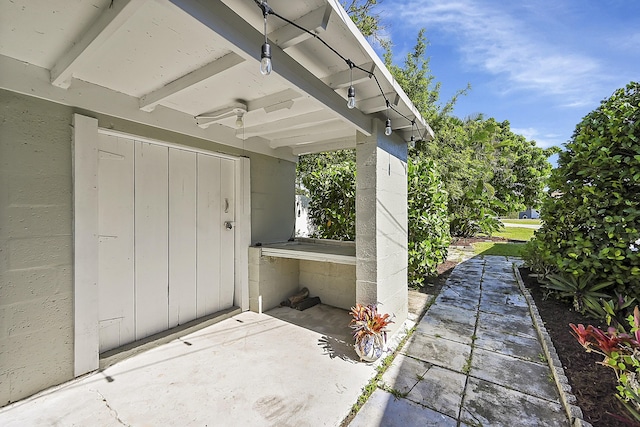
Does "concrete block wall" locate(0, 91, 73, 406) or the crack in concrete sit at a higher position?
"concrete block wall" locate(0, 91, 73, 406)

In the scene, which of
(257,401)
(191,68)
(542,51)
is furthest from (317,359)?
(542,51)

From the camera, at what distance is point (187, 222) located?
3352 mm

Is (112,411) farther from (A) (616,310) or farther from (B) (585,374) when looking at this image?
(A) (616,310)

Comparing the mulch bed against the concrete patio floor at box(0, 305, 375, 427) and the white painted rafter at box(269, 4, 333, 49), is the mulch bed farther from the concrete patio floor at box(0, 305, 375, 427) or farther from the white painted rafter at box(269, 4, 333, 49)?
the white painted rafter at box(269, 4, 333, 49)

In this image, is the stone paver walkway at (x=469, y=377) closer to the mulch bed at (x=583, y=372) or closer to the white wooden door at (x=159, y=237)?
the mulch bed at (x=583, y=372)

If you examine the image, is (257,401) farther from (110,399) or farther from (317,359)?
(110,399)

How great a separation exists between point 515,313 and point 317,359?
315cm

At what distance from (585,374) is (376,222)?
2.26m

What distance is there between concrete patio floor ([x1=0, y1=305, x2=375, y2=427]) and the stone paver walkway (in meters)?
0.33

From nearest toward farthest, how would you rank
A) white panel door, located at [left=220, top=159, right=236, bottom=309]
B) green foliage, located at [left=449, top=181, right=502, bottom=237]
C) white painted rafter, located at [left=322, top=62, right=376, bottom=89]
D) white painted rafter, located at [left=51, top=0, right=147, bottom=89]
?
1. white painted rafter, located at [left=51, top=0, right=147, bottom=89]
2. white painted rafter, located at [left=322, top=62, right=376, bottom=89]
3. white panel door, located at [left=220, top=159, right=236, bottom=309]
4. green foliage, located at [left=449, top=181, right=502, bottom=237]

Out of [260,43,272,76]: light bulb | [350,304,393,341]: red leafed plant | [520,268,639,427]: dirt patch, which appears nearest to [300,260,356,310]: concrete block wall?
[350,304,393,341]: red leafed plant

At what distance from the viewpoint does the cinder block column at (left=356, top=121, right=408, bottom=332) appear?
2.89 m

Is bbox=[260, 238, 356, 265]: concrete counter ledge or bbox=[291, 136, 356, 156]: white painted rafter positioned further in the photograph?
bbox=[291, 136, 356, 156]: white painted rafter

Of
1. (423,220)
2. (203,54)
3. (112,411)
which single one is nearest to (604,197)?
(423,220)
